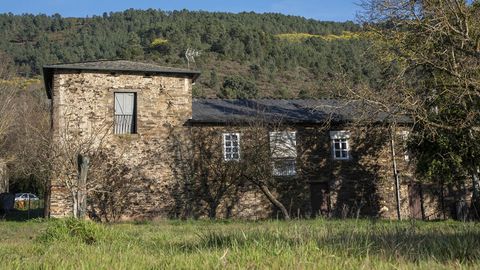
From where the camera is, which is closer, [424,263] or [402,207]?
[424,263]

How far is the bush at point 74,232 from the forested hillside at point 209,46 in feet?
132

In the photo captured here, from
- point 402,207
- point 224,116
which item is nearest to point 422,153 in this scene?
point 402,207

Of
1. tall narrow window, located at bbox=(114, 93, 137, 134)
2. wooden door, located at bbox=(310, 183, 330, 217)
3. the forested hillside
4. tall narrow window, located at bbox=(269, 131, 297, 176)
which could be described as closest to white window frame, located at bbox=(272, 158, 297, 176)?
tall narrow window, located at bbox=(269, 131, 297, 176)

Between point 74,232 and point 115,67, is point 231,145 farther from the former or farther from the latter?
point 74,232

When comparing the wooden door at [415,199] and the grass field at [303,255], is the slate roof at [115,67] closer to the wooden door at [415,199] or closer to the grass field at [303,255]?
the wooden door at [415,199]

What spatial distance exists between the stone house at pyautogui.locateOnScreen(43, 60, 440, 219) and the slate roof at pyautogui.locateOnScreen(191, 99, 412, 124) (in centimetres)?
9

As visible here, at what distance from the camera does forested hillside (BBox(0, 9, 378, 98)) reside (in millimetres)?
62438

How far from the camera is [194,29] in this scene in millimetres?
84750

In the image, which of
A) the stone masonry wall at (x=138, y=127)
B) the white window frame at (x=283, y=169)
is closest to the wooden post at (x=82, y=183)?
the stone masonry wall at (x=138, y=127)

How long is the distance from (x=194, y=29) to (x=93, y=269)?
8213cm

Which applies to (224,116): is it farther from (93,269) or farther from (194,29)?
(194,29)

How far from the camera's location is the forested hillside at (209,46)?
6244 centimetres

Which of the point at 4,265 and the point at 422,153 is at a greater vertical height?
the point at 422,153

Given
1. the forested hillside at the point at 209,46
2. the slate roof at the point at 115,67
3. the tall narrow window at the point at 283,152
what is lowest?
the tall narrow window at the point at 283,152
